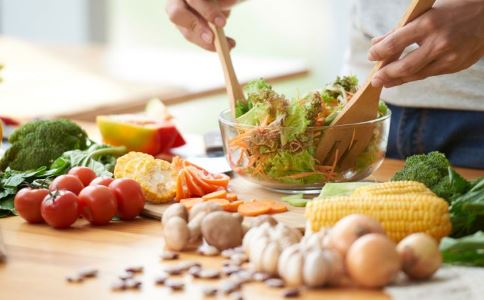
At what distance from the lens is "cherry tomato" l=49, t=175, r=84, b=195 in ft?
6.24

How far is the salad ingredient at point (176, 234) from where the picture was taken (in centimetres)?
163

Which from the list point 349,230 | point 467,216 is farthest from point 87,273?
point 467,216

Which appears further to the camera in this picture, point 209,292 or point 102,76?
point 102,76

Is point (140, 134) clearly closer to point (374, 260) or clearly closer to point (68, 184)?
point (68, 184)

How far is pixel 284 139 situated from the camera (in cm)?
196

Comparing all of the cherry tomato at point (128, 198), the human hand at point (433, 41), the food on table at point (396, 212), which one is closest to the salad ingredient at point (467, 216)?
the food on table at point (396, 212)

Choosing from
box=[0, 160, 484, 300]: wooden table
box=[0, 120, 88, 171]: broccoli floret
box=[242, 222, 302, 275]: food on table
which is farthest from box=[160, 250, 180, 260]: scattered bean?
box=[0, 120, 88, 171]: broccoli floret

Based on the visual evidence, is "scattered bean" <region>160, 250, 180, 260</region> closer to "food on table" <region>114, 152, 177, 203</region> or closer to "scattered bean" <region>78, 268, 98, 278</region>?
"scattered bean" <region>78, 268, 98, 278</region>

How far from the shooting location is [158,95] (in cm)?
356

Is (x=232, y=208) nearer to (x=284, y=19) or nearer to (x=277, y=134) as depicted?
(x=277, y=134)

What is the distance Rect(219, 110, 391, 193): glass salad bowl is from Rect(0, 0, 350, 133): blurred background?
3.84ft

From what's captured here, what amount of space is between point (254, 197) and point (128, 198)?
308mm

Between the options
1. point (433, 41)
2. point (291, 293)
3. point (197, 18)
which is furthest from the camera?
point (197, 18)

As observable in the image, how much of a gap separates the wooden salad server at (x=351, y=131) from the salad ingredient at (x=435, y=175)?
0.12m
